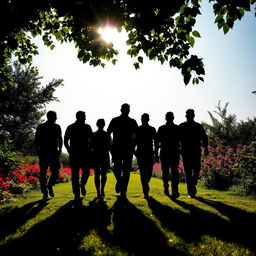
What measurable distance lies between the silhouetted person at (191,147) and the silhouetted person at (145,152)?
96cm

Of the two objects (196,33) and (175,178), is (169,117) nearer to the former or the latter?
(175,178)

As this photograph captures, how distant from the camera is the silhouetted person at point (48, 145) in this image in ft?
18.4

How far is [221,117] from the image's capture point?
17.7 meters

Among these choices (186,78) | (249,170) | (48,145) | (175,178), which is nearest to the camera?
(186,78)

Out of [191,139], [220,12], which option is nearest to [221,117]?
[191,139]

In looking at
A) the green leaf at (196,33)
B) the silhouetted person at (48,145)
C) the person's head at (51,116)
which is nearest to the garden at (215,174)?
the silhouetted person at (48,145)

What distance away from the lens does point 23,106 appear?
21.4 m

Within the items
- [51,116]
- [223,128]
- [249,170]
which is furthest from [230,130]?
[51,116]

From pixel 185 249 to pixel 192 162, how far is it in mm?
3643

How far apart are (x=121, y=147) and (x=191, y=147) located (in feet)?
6.92

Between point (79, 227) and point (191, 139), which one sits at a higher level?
point (191, 139)

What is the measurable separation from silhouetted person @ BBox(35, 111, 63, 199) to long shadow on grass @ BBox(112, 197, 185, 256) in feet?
8.29

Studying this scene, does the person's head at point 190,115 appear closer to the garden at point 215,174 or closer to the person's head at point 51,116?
the garden at point 215,174

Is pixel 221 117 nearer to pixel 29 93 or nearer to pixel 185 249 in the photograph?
pixel 185 249
